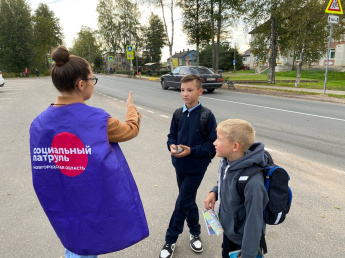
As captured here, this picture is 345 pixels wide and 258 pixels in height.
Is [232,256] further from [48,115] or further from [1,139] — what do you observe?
[1,139]

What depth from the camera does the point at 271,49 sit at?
21.4 metres

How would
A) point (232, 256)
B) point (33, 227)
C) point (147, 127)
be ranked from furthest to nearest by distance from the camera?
point (147, 127) < point (33, 227) < point (232, 256)

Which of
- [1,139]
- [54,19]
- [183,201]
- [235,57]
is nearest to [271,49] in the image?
[1,139]

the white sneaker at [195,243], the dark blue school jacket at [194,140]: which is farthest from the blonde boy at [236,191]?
the white sneaker at [195,243]

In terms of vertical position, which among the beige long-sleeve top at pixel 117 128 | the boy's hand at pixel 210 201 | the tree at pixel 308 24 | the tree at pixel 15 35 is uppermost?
the tree at pixel 15 35

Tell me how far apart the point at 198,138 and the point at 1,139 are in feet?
19.9

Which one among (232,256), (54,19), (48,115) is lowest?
(232,256)

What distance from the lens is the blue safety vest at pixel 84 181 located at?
1.40 meters

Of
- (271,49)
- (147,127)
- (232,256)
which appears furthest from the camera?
(271,49)

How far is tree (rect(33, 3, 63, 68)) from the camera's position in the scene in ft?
183

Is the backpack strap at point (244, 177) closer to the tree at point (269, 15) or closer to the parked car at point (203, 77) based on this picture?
the parked car at point (203, 77)

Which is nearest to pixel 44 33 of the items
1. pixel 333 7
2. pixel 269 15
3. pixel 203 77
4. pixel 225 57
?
pixel 225 57

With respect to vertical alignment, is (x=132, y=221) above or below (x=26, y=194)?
above

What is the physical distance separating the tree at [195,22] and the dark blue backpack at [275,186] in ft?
86.5
